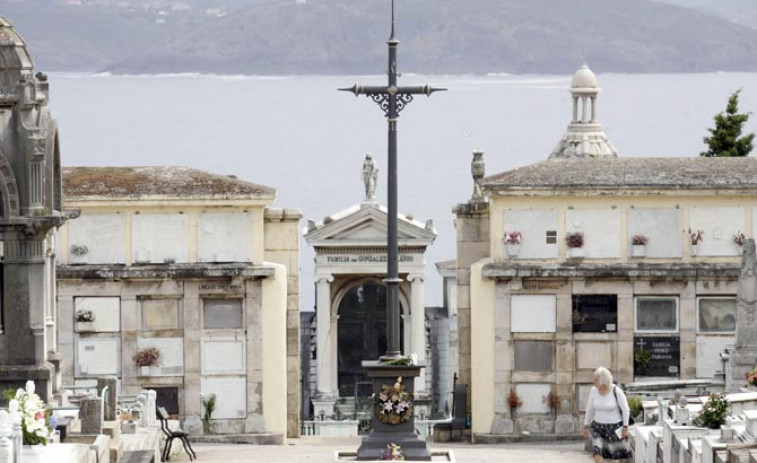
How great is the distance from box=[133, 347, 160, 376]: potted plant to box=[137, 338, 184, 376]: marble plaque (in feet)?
0.23

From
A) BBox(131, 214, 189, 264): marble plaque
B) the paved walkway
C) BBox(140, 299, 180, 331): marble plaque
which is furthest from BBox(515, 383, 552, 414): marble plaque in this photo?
BBox(131, 214, 189, 264): marble plaque

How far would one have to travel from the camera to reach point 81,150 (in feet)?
571

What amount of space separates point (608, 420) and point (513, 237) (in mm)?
16284

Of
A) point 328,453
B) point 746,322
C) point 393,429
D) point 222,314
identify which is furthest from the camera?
point 222,314

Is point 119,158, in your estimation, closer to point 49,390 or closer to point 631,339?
point 631,339

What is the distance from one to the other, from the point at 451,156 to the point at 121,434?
151 m

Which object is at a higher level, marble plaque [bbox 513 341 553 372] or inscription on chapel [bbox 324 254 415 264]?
inscription on chapel [bbox 324 254 415 264]

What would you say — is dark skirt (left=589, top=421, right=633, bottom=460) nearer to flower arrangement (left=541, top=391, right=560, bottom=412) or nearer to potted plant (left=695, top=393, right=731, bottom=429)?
potted plant (left=695, top=393, right=731, bottom=429)

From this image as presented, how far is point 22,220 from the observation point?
1312 inches

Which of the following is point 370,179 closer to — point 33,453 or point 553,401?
point 553,401

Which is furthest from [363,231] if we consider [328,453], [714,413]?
[714,413]

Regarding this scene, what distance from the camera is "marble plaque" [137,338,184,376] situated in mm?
44938

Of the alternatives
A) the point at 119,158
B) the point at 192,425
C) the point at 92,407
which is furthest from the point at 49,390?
the point at 119,158

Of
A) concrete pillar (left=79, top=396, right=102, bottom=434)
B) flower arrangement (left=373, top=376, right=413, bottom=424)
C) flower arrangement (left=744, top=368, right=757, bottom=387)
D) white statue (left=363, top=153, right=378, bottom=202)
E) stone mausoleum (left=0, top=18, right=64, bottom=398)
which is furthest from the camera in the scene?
white statue (left=363, top=153, right=378, bottom=202)
